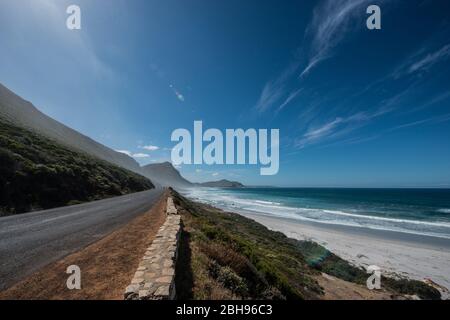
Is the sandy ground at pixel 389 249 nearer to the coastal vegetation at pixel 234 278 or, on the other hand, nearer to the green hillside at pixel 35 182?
the coastal vegetation at pixel 234 278

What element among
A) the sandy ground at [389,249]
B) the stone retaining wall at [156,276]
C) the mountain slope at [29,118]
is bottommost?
the sandy ground at [389,249]

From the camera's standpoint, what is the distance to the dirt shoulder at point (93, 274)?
13.5 ft

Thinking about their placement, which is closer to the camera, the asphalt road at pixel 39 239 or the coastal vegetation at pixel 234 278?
the coastal vegetation at pixel 234 278

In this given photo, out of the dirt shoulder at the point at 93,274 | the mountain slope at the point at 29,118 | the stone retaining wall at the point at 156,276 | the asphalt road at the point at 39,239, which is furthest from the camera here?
the mountain slope at the point at 29,118

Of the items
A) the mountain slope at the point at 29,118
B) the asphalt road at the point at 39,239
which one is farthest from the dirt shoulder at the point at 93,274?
the mountain slope at the point at 29,118

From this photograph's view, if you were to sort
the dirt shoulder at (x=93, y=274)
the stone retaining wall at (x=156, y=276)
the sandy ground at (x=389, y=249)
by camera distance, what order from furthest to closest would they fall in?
the sandy ground at (x=389, y=249) < the dirt shoulder at (x=93, y=274) < the stone retaining wall at (x=156, y=276)

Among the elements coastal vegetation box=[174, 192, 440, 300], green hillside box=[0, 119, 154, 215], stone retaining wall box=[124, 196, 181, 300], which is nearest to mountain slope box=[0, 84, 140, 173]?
green hillside box=[0, 119, 154, 215]

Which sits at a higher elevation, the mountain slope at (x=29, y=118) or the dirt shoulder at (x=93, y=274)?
the mountain slope at (x=29, y=118)

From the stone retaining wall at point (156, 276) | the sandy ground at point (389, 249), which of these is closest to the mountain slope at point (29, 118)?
the stone retaining wall at point (156, 276)

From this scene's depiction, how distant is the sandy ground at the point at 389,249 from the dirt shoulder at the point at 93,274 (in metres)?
16.4

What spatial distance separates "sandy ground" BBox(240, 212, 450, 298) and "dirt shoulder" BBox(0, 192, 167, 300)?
16.4 metres

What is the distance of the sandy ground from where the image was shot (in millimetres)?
14773

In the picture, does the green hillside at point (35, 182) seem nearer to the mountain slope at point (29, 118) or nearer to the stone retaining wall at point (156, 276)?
the stone retaining wall at point (156, 276)

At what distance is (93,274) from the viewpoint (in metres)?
4.94
